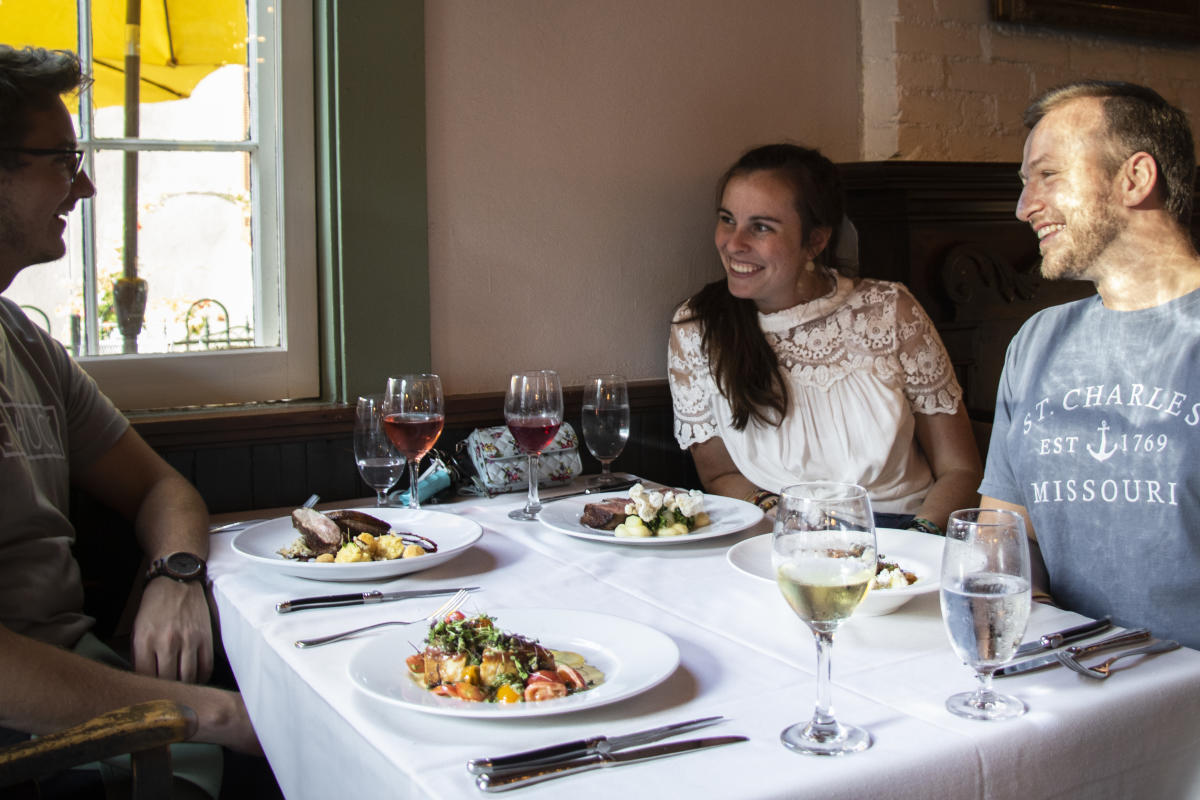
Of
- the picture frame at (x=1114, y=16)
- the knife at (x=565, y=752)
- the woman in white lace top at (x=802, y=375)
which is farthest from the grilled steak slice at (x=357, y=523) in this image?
the picture frame at (x=1114, y=16)

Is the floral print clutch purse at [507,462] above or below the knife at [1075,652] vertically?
above

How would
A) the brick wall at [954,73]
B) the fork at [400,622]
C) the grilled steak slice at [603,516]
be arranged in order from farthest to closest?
the brick wall at [954,73], the grilled steak slice at [603,516], the fork at [400,622]

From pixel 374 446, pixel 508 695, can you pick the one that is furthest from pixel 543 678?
pixel 374 446

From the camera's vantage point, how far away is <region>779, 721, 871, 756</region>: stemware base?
0.87 metres

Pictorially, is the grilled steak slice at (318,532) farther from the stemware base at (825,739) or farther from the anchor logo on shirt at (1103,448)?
the anchor logo on shirt at (1103,448)

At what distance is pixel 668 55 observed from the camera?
2.52 meters

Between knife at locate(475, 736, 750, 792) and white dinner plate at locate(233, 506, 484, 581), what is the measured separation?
0.59 metres

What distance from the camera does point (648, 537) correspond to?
5.06 ft

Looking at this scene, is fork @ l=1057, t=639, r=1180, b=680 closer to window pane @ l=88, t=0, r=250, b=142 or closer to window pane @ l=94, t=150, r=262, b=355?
window pane @ l=94, t=150, r=262, b=355

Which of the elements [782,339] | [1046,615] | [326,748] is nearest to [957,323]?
[782,339]

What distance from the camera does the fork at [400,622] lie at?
1153mm

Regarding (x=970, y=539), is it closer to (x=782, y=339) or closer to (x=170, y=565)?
(x=170, y=565)

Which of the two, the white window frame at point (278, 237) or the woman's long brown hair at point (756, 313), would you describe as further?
the woman's long brown hair at point (756, 313)

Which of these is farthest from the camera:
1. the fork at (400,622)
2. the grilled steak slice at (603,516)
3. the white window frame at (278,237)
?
the white window frame at (278,237)
